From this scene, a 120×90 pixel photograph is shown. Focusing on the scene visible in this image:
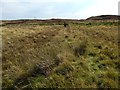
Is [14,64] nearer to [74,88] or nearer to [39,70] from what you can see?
[39,70]

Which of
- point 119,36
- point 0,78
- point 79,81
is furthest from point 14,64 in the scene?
point 119,36

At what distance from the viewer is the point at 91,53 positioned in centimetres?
1571

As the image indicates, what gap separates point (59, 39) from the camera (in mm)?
18375

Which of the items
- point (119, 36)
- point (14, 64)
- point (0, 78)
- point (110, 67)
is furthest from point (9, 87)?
point (119, 36)

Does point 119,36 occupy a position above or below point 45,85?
above

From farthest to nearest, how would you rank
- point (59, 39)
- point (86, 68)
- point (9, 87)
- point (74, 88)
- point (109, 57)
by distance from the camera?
point (59, 39)
point (109, 57)
point (86, 68)
point (9, 87)
point (74, 88)

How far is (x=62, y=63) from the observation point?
44.7 ft

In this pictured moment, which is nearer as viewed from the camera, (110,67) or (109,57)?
(110,67)

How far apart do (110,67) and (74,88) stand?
279 cm

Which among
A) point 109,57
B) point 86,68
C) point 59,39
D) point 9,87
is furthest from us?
point 59,39

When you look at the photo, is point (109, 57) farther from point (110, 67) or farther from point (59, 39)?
point (59, 39)

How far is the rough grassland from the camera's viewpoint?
12461 millimetres

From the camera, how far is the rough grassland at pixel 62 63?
40.9 feet

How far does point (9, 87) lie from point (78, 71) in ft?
9.29
